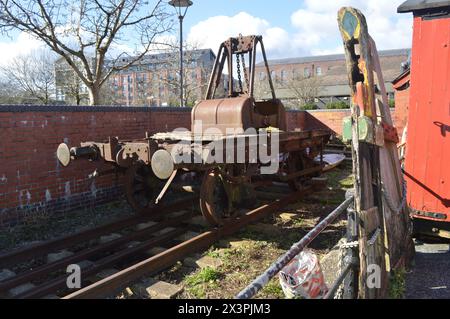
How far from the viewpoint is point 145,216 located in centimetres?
596

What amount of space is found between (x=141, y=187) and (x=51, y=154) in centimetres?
154

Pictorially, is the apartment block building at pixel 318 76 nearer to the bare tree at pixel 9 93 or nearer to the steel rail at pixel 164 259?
the bare tree at pixel 9 93

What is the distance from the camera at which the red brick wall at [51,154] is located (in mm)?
5543

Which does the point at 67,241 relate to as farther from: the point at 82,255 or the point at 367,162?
the point at 367,162

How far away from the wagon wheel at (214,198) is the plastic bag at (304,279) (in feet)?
6.54

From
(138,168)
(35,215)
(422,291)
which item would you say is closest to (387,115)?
(422,291)

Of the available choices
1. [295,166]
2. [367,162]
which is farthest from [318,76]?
[367,162]

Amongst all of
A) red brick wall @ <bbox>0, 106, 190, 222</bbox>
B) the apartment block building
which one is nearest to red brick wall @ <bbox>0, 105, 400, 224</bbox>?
red brick wall @ <bbox>0, 106, 190, 222</bbox>

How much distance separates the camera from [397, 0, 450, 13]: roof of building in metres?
4.09

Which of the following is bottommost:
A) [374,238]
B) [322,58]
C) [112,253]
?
[112,253]

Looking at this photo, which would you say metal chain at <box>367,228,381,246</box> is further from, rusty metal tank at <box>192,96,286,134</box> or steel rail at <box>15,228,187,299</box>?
rusty metal tank at <box>192,96,286,134</box>

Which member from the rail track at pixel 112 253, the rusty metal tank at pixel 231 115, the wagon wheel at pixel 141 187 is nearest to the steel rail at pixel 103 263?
the rail track at pixel 112 253

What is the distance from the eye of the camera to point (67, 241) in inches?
191
